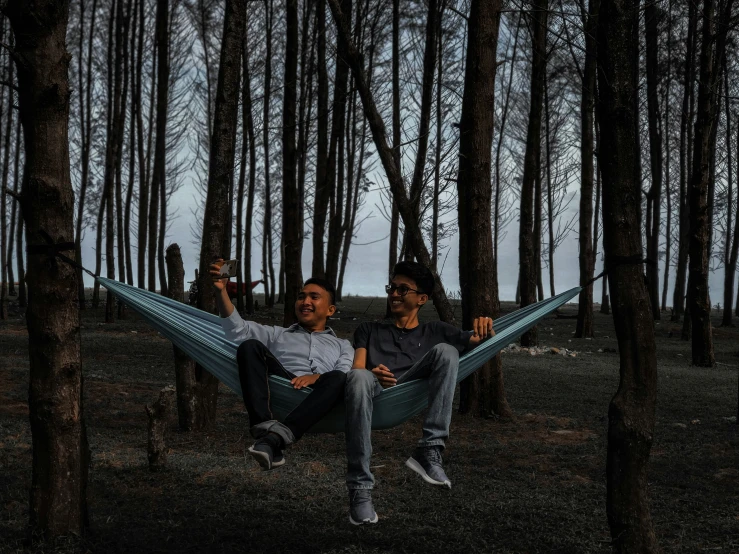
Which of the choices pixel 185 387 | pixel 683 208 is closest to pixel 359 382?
pixel 185 387

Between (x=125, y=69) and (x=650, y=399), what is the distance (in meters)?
12.3

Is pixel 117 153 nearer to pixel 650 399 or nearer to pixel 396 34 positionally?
pixel 396 34

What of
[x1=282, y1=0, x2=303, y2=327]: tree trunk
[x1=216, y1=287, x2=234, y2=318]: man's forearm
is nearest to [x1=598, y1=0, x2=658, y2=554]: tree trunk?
[x1=216, y1=287, x2=234, y2=318]: man's forearm

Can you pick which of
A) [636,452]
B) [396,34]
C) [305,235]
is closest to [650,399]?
[636,452]

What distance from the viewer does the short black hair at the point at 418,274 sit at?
11.3ft

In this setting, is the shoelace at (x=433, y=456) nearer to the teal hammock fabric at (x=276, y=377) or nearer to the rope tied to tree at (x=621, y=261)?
the teal hammock fabric at (x=276, y=377)

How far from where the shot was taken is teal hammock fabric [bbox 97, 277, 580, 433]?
3170 mm

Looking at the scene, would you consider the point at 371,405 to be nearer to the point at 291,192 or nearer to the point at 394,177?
the point at 394,177

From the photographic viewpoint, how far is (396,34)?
13.4 m

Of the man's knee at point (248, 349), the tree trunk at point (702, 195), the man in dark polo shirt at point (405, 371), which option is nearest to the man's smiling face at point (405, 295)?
the man in dark polo shirt at point (405, 371)

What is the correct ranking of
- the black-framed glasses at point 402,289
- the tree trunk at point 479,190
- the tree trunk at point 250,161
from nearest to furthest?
the black-framed glasses at point 402,289 < the tree trunk at point 479,190 < the tree trunk at point 250,161

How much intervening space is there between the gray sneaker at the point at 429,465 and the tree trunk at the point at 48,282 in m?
→ 1.39

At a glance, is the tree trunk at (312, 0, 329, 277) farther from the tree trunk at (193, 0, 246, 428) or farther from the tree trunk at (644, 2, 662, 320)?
the tree trunk at (193, 0, 246, 428)

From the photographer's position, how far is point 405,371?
11.3 feet
